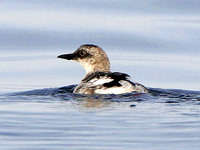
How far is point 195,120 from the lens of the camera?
27.2 feet

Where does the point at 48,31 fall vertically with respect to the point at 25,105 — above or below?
above

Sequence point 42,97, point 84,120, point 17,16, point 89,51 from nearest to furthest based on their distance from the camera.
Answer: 1. point 84,120
2. point 42,97
3. point 89,51
4. point 17,16

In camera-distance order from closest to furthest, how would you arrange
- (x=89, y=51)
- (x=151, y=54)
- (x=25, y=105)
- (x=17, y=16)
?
(x=25, y=105) < (x=89, y=51) < (x=151, y=54) < (x=17, y=16)

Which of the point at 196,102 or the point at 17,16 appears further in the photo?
the point at 17,16

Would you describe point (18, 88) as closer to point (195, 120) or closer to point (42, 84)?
point (42, 84)

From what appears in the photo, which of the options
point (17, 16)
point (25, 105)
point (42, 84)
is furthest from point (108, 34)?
point (25, 105)

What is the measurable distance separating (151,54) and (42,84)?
3396 mm

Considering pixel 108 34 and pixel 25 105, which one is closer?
pixel 25 105

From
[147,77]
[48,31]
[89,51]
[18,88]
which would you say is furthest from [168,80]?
[48,31]

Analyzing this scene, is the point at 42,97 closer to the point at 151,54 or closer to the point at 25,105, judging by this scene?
the point at 25,105

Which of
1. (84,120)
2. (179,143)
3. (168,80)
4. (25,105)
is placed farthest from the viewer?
(168,80)

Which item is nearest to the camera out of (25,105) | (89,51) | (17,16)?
(25,105)

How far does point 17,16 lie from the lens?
56.4 ft

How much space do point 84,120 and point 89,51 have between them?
429 centimetres
